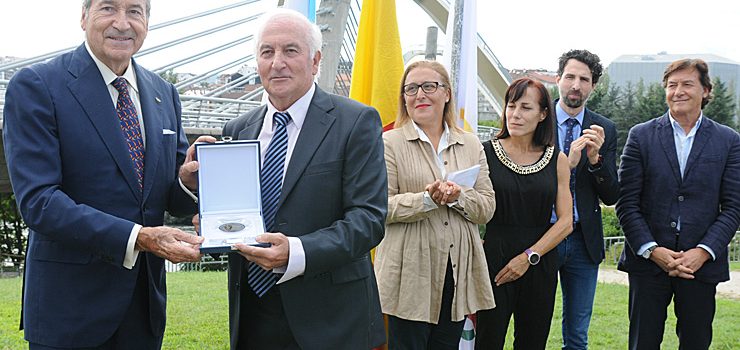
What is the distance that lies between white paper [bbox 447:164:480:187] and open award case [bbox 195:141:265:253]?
4.25 ft

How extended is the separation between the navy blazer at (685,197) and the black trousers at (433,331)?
1266 millimetres

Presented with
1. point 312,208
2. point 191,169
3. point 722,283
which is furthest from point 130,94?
point 722,283

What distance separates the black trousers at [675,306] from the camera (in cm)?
380

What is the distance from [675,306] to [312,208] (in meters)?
2.67

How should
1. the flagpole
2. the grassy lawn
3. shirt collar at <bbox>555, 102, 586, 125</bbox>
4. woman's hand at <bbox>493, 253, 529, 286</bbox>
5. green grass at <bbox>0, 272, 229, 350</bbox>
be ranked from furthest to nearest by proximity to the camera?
1. the grassy lawn
2. green grass at <bbox>0, 272, 229, 350</bbox>
3. the flagpole
4. shirt collar at <bbox>555, 102, 586, 125</bbox>
5. woman's hand at <bbox>493, 253, 529, 286</bbox>

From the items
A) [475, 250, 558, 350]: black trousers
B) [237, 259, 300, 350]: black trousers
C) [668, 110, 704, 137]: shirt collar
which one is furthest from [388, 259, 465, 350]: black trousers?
[668, 110, 704, 137]: shirt collar

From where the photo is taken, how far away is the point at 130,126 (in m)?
2.29

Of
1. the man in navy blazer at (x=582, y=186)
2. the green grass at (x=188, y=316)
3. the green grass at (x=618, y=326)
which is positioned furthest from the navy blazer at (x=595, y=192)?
the green grass at (x=188, y=316)

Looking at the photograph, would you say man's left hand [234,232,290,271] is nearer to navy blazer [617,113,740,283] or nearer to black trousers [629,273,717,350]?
navy blazer [617,113,740,283]

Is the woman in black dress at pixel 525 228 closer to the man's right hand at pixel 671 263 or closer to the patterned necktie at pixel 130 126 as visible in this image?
the man's right hand at pixel 671 263

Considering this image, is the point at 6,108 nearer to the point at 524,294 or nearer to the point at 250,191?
the point at 250,191

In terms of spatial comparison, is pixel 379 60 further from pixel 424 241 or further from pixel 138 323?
pixel 138 323

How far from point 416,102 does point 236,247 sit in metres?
1.70

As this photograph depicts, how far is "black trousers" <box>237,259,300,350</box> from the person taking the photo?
2.28 meters
